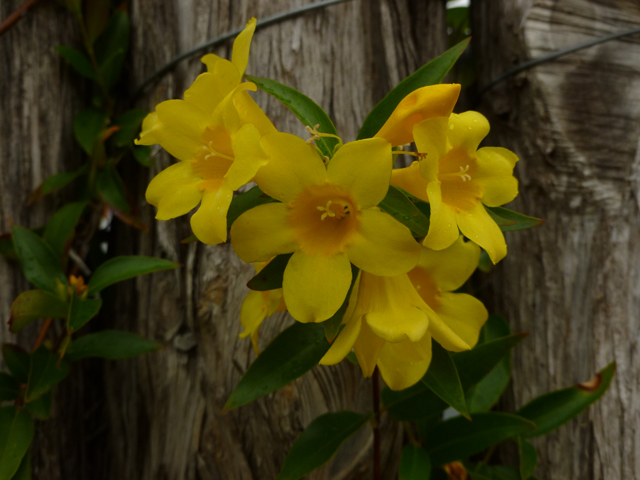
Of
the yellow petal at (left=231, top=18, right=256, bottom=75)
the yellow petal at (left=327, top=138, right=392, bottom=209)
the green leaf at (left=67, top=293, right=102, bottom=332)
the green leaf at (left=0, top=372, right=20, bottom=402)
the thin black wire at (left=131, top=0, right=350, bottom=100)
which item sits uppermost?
the thin black wire at (left=131, top=0, right=350, bottom=100)

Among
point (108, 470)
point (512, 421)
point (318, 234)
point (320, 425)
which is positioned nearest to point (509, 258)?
point (512, 421)

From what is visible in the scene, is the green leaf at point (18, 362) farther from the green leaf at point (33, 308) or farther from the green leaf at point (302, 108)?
the green leaf at point (302, 108)

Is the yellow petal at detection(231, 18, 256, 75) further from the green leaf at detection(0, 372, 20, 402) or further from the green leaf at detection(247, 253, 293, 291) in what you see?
the green leaf at detection(0, 372, 20, 402)

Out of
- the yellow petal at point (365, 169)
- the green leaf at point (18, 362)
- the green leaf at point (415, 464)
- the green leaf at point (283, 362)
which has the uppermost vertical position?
the yellow petal at point (365, 169)

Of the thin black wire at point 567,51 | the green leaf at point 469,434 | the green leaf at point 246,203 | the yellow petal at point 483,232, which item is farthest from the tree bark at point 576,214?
the green leaf at point 246,203

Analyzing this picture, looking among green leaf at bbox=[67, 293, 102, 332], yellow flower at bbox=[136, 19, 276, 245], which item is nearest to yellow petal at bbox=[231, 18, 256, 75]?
yellow flower at bbox=[136, 19, 276, 245]

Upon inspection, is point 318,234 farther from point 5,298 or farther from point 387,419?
point 5,298
